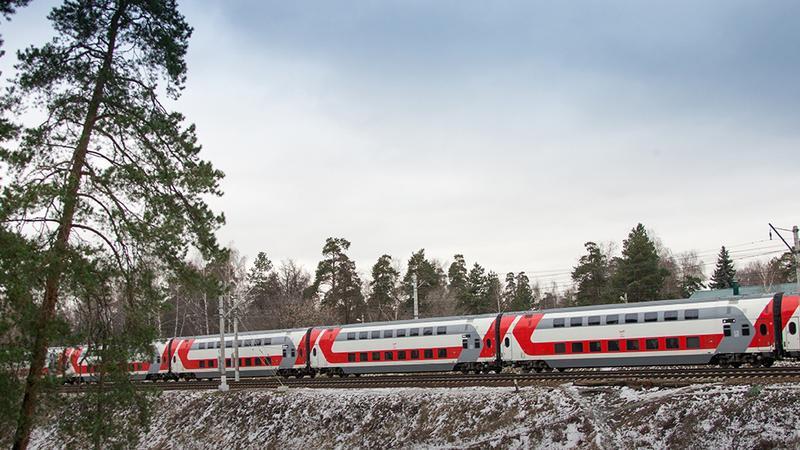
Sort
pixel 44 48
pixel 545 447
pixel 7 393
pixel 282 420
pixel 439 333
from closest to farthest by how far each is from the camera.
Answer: pixel 7 393
pixel 44 48
pixel 545 447
pixel 282 420
pixel 439 333

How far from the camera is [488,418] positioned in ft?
89.2

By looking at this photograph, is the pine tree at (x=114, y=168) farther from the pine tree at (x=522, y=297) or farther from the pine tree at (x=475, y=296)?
the pine tree at (x=522, y=297)

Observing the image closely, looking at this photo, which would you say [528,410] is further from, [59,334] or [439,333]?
[59,334]

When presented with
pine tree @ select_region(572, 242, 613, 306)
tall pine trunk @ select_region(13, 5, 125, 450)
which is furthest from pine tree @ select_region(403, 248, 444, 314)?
tall pine trunk @ select_region(13, 5, 125, 450)

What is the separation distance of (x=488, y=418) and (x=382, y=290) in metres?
66.8

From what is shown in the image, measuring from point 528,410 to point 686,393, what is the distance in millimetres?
5701

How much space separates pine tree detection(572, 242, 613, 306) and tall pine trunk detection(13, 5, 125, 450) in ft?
245

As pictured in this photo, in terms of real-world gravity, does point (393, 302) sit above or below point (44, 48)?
below

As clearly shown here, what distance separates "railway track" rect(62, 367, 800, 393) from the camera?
84.8ft

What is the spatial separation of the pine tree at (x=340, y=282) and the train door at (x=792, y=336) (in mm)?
60987

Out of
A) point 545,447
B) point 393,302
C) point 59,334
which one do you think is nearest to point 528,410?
point 545,447

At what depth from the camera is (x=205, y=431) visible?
36.1 metres

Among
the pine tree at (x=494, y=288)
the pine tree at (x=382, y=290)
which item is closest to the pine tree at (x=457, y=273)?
the pine tree at (x=494, y=288)

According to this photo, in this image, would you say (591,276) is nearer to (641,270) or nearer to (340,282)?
(641,270)
